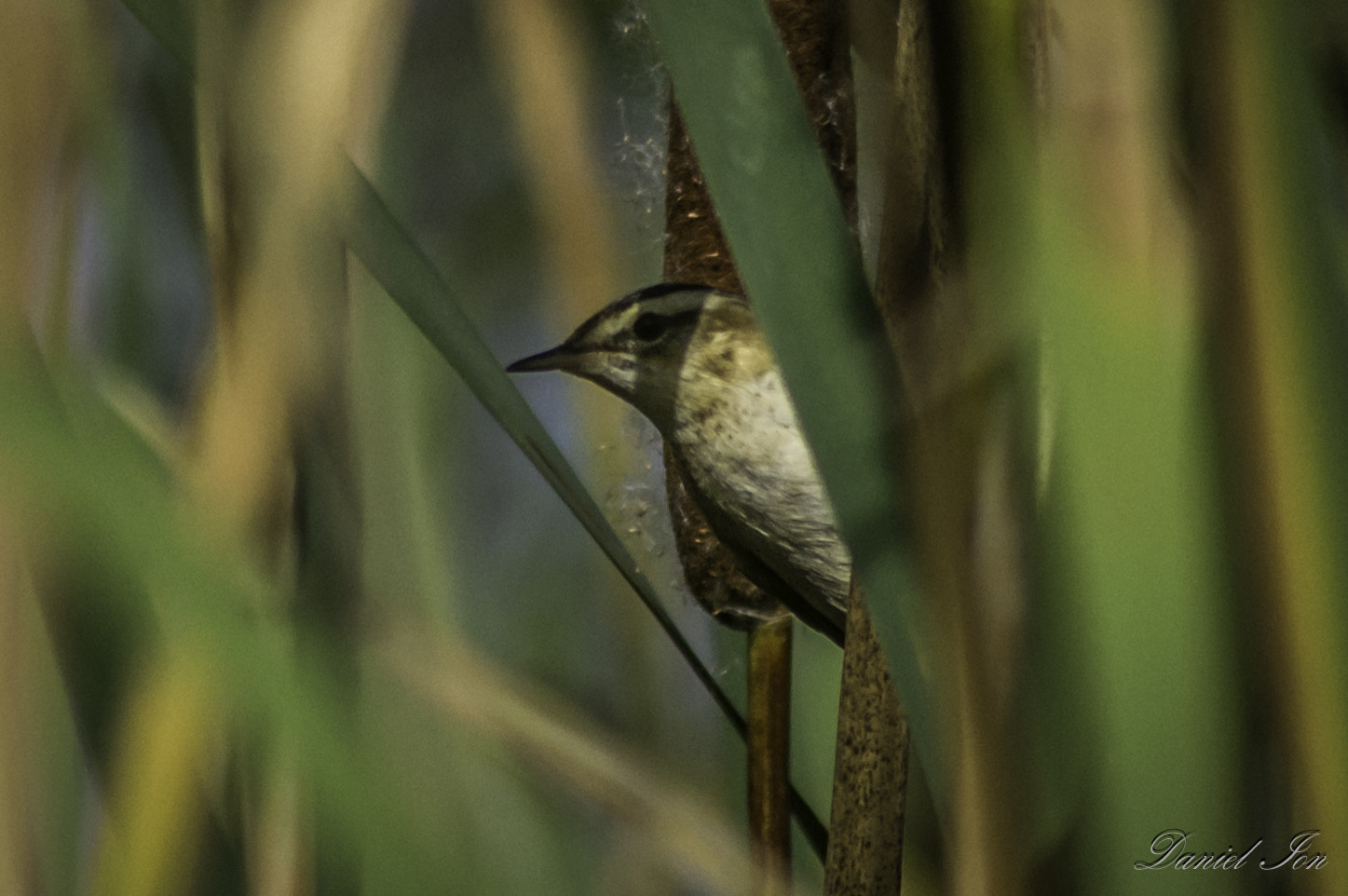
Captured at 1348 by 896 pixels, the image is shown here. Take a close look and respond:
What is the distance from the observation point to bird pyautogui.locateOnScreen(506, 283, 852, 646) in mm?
772

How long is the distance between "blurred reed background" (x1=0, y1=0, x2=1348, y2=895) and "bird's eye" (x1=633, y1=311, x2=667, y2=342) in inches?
2.3

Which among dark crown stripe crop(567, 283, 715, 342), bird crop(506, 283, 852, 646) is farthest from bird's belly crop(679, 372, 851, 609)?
dark crown stripe crop(567, 283, 715, 342)

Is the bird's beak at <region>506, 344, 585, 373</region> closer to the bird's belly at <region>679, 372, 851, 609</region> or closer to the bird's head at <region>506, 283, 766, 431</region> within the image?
the bird's head at <region>506, 283, 766, 431</region>

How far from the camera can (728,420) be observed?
0.83 metres

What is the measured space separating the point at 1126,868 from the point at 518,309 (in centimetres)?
70

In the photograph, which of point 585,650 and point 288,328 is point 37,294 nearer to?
point 288,328

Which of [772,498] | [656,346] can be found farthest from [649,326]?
[772,498]

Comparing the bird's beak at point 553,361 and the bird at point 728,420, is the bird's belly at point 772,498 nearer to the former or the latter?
the bird at point 728,420

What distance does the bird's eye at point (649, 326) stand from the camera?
80 cm

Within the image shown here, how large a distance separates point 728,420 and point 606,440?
12 cm

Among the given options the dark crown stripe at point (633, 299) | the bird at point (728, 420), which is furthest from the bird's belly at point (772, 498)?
the dark crown stripe at point (633, 299)

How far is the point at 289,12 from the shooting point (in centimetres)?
56

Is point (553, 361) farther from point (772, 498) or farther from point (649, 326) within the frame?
point (772, 498)

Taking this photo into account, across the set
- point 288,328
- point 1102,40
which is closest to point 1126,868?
point 1102,40
